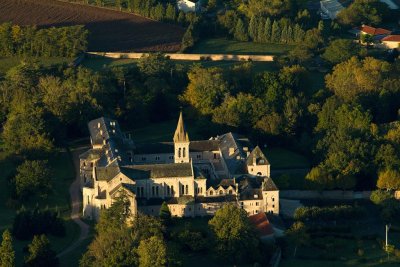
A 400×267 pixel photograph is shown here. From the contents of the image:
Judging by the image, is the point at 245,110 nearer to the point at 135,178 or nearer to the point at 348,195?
the point at 348,195

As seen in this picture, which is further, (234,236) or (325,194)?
(325,194)

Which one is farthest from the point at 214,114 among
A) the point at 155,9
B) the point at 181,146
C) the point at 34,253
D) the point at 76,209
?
the point at 155,9

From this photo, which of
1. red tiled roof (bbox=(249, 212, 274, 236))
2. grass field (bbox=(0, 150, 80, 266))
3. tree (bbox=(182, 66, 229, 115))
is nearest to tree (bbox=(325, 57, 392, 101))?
tree (bbox=(182, 66, 229, 115))

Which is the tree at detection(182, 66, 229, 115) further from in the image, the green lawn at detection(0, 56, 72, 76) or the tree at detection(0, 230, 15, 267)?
the tree at detection(0, 230, 15, 267)

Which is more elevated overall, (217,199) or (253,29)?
(253,29)

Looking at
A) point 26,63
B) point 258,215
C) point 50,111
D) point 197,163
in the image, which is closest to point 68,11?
point 26,63

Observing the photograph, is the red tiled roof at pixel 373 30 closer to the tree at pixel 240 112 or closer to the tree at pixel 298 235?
the tree at pixel 240 112

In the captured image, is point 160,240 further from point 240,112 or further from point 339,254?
point 240,112
